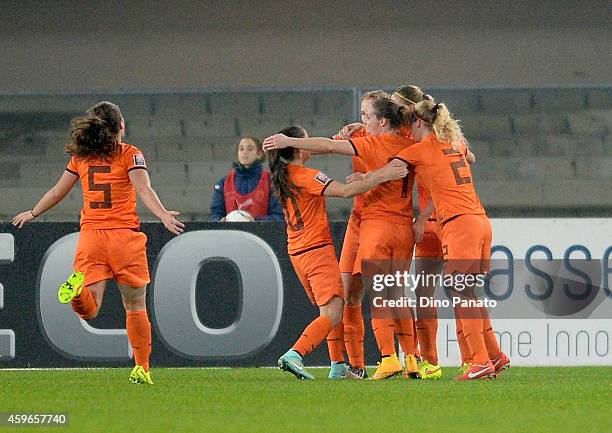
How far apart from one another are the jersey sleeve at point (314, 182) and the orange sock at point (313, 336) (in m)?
0.76

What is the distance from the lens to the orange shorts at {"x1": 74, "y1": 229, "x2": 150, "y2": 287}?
309 inches

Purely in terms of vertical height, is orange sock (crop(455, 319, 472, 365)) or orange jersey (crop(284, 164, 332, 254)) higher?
orange jersey (crop(284, 164, 332, 254))

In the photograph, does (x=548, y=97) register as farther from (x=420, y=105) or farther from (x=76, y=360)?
Result: (x=76, y=360)

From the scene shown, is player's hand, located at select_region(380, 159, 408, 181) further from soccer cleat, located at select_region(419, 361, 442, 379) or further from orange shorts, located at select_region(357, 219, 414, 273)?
soccer cleat, located at select_region(419, 361, 442, 379)

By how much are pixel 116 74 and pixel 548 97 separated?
17.0 ft

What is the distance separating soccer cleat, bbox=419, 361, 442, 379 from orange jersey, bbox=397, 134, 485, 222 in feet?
3.55

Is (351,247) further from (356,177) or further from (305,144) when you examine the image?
(305,144)

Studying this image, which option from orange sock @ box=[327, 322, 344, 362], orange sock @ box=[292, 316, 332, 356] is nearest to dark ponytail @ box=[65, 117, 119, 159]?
orange sock @ box=[292, 316, 332, 356]

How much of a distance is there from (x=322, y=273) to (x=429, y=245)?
0.95 metres

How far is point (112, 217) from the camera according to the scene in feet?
26.0

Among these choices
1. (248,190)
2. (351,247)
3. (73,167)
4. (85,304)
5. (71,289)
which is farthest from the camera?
(248,190)

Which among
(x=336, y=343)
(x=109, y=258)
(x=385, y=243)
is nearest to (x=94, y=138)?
(x=109, y=258)

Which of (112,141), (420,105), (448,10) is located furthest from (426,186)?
(448,10)

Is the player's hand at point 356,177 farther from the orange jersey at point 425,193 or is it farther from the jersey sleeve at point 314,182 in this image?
the orange jersey at point 425,193
